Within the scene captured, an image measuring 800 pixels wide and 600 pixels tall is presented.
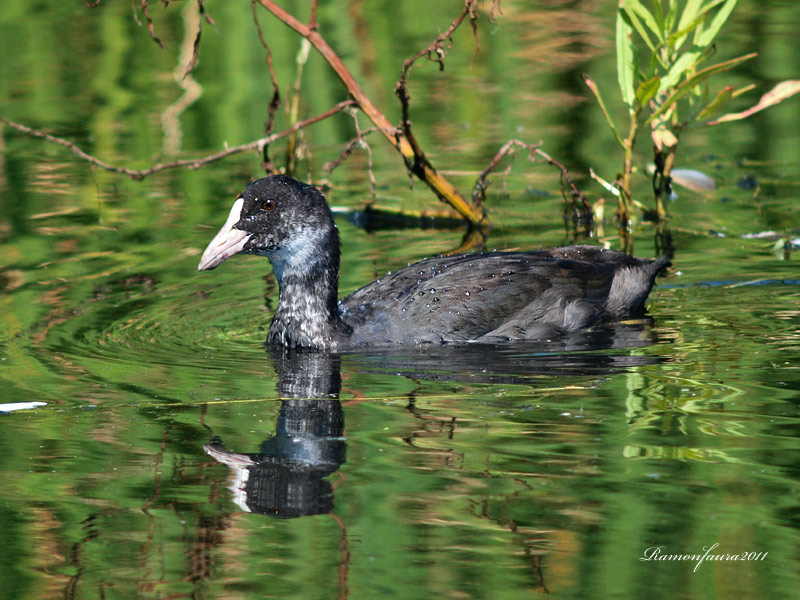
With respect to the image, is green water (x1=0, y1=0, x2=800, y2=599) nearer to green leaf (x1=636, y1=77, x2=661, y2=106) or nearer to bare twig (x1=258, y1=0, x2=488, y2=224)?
bare twig (x1=258, y1=0, x2=488, y2=224)

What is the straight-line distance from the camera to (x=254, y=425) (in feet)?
17.2

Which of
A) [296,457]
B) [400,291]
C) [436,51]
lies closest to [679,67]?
[436,51]

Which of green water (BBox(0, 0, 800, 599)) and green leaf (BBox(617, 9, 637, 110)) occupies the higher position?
green leaf (BBox(617, 9, 637, 110))

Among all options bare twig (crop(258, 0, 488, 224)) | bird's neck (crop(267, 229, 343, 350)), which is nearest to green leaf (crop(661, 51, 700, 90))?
bare twig (crop(258, 0, 488, 224))

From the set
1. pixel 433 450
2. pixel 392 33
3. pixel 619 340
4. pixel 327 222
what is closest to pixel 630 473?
pixel 433 450

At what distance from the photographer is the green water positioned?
154 inches

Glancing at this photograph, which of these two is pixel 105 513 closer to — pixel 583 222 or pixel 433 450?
pixel 433 450

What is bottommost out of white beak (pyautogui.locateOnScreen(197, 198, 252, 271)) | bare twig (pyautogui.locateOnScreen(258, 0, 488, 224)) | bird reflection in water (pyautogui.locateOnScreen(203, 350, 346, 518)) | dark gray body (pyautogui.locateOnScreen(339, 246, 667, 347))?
bird reflection in water (pyautogui.locateOnScreen(203, 350, 346, 518))

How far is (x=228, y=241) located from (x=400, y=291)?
91 cm

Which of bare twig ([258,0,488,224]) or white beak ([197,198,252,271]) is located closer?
white beak ([197,198,252,271])

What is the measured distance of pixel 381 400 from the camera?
5.55 m

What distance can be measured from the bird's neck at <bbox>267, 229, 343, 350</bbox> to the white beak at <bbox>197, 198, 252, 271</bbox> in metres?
0.25

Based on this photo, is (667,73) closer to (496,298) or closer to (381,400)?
(496,298)

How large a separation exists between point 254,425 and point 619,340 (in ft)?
7.07
